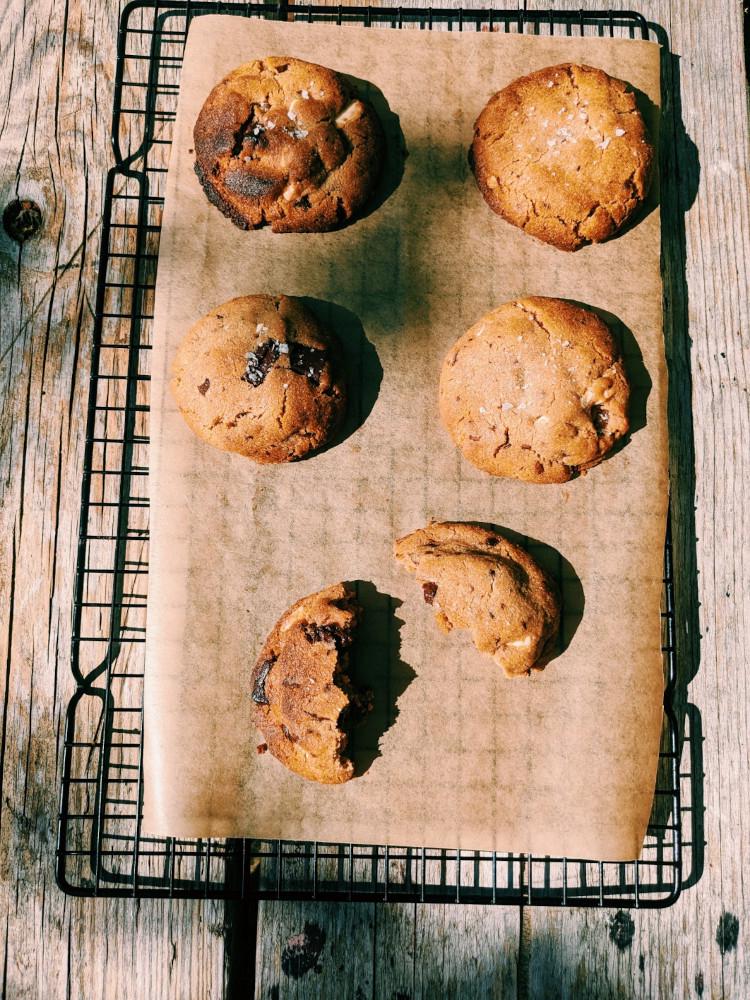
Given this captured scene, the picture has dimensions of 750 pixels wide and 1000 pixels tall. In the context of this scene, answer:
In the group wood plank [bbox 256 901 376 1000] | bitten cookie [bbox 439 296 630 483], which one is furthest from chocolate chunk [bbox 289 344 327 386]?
wood plank [bbox 256 901 376 1000]

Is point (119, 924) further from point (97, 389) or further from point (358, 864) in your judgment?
point (97, 389)

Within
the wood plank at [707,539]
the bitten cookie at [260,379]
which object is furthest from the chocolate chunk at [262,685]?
the wood plank at [707,539]

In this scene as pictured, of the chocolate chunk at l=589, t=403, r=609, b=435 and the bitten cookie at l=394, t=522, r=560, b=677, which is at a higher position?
the chocolate chunk at l=589, t=403, r=609, b=435

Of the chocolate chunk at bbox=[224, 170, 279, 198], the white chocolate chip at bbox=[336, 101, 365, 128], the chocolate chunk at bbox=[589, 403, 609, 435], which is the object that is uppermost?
the white chocolate chip at bbox=[336, 101, 365, 128]

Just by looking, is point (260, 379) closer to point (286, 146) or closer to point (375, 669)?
point (286, 146)

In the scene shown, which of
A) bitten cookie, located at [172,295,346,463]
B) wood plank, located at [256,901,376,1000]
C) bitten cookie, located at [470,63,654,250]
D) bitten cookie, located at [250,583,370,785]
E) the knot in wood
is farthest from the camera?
the knot in wood

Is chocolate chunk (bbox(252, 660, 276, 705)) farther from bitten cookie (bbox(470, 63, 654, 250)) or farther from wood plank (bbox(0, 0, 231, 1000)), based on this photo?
bitten cookie (bbox(470, 63, 654, 250))

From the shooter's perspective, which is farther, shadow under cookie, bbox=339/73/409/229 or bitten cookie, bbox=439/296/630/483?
shadow under cookie, bbox=339/73/409/229

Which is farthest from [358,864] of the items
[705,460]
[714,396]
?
[714,396]

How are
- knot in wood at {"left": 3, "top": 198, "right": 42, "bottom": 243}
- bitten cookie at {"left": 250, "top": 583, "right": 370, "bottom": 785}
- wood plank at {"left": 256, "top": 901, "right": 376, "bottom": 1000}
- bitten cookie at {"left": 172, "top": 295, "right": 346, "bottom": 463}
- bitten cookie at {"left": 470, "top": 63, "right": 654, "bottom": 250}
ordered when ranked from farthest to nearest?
knot in wood at {"left": 3, "top": 198, "right": 42, "bottom": 243}, wood plank at {"left": 256, "top": 901, "right": 376, "bottom": 1000}, bitten cookie at {"left": 470, "top": 63, "right": 654, "bottom": 250}, bitten cookie at {"left": 172, "top": 295, "right": 346, "bottom": 463}, bitten cookie at {"left": 250, "top": 583, "right": 370, "bottom": 785}
